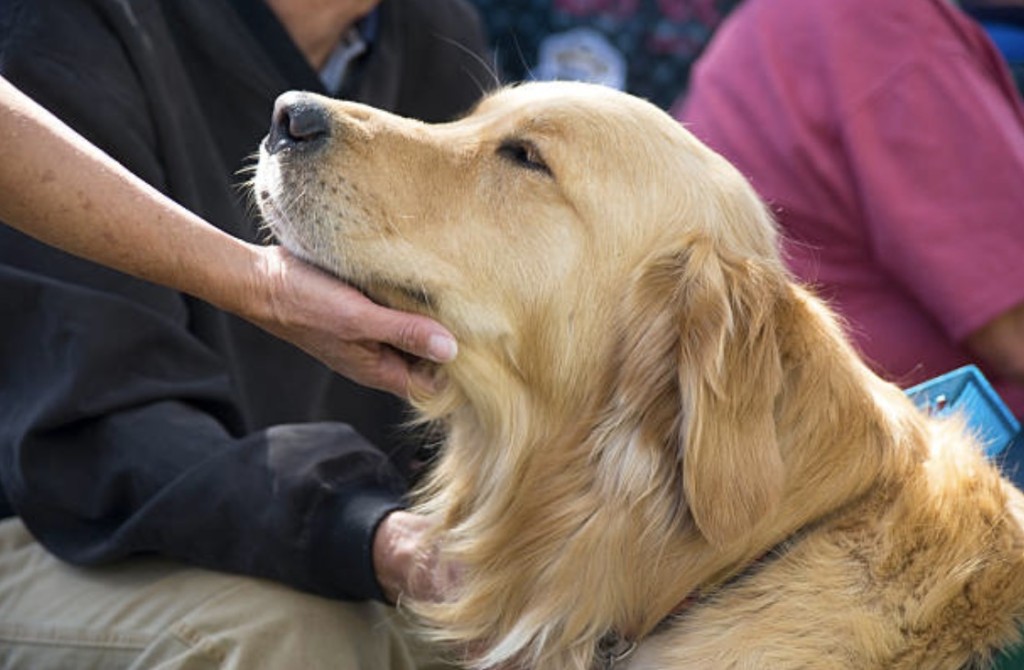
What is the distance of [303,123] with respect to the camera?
2.46 meters

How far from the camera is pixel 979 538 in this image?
2.40 m

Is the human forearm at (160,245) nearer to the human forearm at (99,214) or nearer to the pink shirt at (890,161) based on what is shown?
the human forearm at (99,214)

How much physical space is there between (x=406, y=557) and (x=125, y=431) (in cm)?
53

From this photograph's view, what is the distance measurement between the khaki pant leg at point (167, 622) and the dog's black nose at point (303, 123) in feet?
2.63

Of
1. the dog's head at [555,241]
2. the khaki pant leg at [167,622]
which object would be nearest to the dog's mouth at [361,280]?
the dog's head at [555,241]

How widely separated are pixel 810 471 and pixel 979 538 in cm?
26

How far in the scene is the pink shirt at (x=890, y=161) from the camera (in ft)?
10.2

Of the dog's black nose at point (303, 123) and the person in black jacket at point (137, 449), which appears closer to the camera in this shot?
the dog's black nose at point (303, 123)

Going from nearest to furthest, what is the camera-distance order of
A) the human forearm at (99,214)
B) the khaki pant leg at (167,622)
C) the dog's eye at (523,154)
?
the human forearm at (99,214) < the dog's eye at (523,154) < the khaki pant leg at (167,622)

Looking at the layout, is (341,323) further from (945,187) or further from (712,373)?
(945,187)

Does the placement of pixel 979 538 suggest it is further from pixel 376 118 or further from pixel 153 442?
pixel 153 442

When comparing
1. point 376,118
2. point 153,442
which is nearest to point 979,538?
point 376,118

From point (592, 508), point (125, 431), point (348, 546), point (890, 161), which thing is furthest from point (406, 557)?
point (890, 161)

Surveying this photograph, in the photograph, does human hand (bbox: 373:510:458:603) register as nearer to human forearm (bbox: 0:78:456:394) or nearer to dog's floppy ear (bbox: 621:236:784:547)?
human forearm (bbox: 0:78:456:394)
